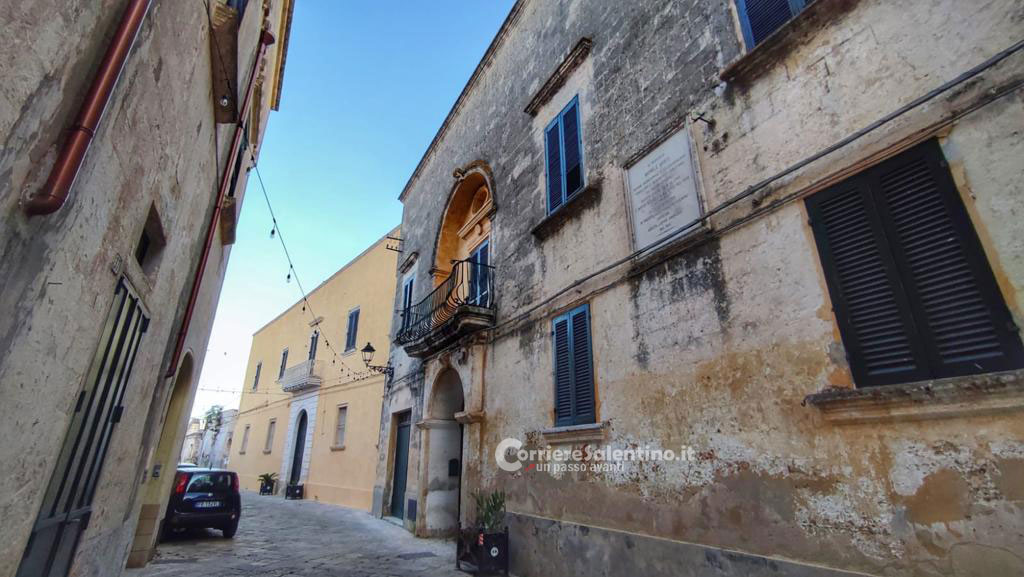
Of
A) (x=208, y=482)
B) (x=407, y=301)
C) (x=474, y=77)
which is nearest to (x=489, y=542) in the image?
(x=208, y=482)

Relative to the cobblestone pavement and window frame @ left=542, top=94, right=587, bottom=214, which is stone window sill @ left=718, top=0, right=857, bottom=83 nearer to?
window frame @ left=542, top=94, right=587, bottom=214

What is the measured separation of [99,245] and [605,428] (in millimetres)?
4676

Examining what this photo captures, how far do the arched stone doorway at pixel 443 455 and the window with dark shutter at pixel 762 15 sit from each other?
7.07 meters

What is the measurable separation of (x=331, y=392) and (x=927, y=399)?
17722 mm

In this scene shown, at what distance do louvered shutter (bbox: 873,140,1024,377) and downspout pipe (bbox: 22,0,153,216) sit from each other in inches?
181

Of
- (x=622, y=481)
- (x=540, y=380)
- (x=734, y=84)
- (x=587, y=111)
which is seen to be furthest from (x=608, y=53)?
(x=622, y=481)

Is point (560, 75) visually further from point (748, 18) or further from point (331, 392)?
point (331, 392)

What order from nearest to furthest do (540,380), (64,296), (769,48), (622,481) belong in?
(64,296), (769,48), (622,481), (540,380)

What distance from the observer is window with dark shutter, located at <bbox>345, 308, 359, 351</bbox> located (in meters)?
17.2

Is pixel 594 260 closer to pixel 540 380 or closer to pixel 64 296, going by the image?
pixel 540 380

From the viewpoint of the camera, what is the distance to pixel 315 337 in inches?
814

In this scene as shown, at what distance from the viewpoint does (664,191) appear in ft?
17.2

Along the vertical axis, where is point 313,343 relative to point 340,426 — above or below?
above

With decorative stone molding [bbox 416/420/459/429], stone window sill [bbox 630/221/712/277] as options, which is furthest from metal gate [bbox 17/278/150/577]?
decorative stone molding [bbox 416/420/459/429]
